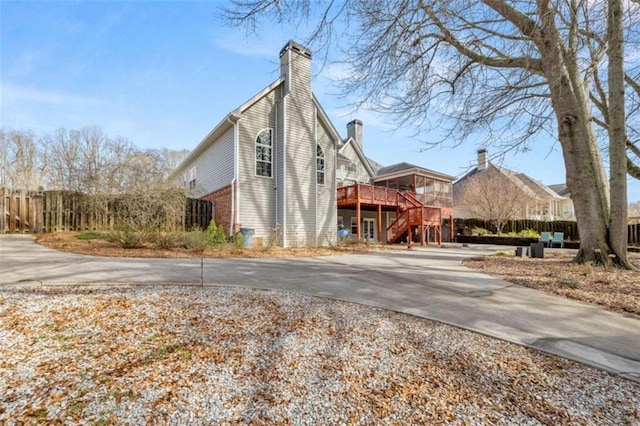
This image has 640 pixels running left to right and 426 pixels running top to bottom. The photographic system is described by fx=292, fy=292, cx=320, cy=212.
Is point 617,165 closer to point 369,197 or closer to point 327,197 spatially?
point 327,197

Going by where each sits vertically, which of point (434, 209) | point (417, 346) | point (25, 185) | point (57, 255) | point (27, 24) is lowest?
point (417, 346)

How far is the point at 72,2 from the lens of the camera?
7.00 metres

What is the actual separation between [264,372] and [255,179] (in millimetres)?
10874

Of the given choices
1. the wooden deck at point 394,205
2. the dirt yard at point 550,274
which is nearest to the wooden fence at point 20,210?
the dirt yard at point 550,274

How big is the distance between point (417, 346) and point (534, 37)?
620cm

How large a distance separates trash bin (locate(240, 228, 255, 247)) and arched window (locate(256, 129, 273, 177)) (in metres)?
2.66

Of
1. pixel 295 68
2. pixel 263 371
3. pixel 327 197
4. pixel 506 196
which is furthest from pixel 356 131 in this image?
pixel 263 371

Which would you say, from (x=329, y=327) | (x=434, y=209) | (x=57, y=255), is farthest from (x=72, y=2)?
(x=434, y=209)

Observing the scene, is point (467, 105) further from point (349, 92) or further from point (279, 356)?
point (279, 356)

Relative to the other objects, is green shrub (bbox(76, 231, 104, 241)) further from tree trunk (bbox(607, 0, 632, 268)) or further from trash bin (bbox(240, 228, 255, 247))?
tree trunk (bbox(607, 0, 632, 268))

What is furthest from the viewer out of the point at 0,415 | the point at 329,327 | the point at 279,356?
the point at 329,327

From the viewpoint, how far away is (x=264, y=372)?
2477mm

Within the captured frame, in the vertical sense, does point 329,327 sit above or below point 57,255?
below

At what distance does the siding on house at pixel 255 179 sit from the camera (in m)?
12.3
